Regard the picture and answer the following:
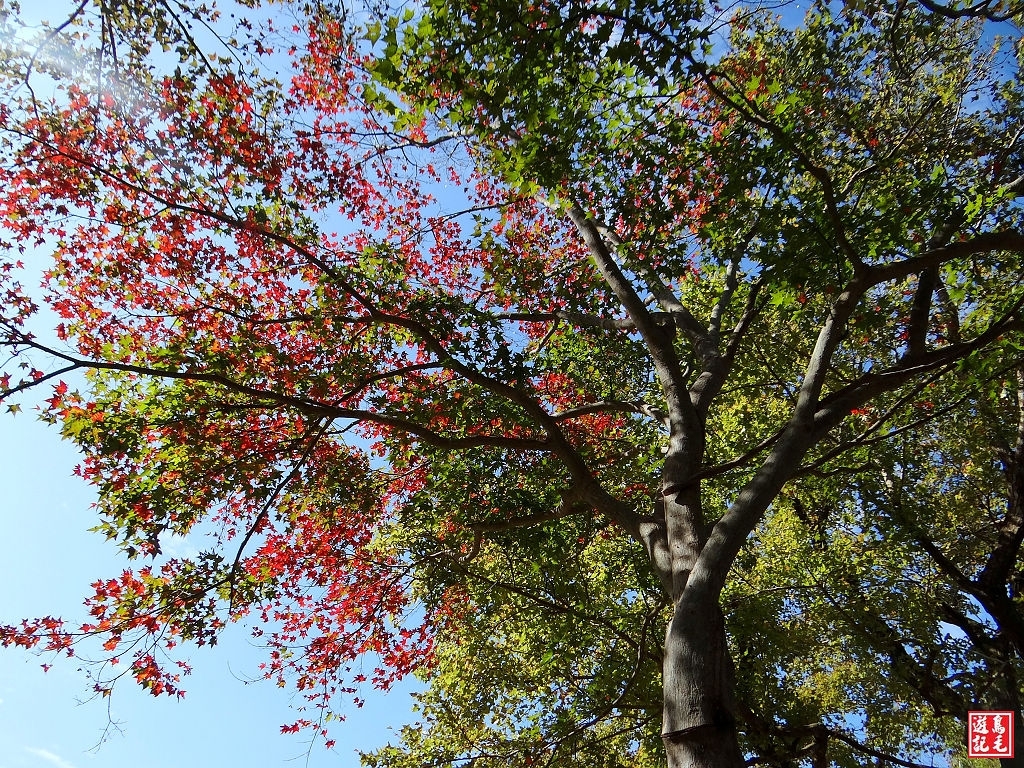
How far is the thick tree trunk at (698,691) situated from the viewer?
4.05 meters

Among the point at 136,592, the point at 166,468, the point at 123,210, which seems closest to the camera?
the point at 136,592

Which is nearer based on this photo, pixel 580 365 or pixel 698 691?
pixel 698 691

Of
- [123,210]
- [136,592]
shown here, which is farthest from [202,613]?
[123,210]

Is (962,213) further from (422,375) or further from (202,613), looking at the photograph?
(202,613)

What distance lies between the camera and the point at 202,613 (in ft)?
19.6

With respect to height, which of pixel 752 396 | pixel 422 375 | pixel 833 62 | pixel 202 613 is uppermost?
pixel 833 62

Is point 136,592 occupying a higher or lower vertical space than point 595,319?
lower

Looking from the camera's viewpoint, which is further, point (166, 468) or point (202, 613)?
point (166, 468)

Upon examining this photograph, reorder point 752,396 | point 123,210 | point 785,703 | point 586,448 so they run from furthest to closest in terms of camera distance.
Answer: point 752,396
point 785,703
point 586,448
point 123,210

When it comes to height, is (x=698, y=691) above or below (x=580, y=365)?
below

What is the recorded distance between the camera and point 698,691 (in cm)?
421

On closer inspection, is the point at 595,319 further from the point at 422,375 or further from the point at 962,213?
the point at 962,213

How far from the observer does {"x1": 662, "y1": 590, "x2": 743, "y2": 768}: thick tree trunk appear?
13.3ft

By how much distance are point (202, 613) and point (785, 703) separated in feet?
30.1
